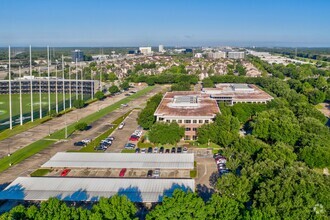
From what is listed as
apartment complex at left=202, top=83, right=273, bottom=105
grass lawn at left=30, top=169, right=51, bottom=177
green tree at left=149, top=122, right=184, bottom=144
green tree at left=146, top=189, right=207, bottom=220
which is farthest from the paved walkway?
green tree at left=146, top=189, right=207, bottom=220

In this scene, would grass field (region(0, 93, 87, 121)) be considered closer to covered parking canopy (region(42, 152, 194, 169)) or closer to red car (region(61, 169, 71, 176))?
covered parking canopy (region(42, 152, 194, 169))

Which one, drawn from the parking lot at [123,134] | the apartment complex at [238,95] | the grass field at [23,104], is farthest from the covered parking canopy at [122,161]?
the apartment complex at [238,95]

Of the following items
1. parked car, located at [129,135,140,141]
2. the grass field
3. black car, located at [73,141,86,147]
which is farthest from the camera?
the grass field

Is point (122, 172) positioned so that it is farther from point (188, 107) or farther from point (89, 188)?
point (188, 107)

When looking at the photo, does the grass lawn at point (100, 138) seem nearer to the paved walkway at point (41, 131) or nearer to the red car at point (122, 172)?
the paved walkway at point (41, 131)

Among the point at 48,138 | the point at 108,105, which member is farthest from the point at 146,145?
the point at 108,105
